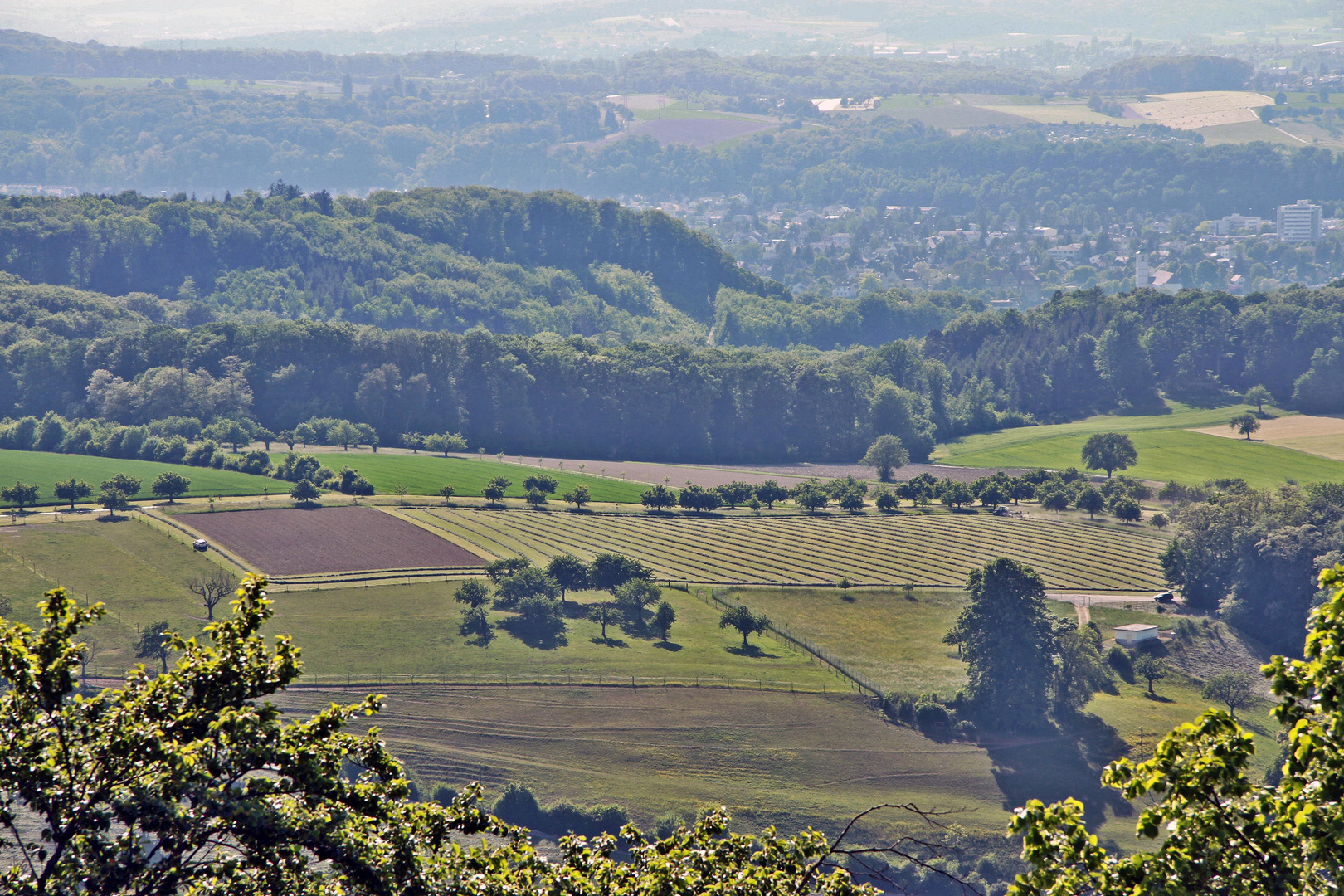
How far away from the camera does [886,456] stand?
155 m

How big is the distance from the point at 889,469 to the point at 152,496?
83.3m

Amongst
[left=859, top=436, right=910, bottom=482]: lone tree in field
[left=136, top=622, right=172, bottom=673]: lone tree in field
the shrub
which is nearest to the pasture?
[left=859, top=436, right=910, bottom=482]: lone tree in field

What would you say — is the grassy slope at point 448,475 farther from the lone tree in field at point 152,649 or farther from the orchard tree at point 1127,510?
the orchard tree at point 1127,510

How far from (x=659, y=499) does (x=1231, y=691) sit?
58.2 metres

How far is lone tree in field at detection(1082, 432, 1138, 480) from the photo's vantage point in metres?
148

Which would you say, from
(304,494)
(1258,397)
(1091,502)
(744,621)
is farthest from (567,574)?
(1258,397)

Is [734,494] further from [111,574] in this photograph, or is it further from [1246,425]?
[1246,425]

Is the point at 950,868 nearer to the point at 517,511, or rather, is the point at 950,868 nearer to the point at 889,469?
the point at 517,511

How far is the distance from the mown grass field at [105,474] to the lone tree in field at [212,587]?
25683 mm

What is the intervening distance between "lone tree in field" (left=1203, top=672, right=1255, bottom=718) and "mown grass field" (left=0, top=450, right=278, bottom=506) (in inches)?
3377

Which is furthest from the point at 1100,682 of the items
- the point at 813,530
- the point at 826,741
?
the point at 813,530

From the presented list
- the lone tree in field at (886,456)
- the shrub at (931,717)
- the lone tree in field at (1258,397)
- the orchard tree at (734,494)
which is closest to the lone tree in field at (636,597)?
the shrub at (931,717)

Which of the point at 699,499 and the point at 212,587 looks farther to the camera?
the point at 699,499

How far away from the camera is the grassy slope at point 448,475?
13362 centimetres
